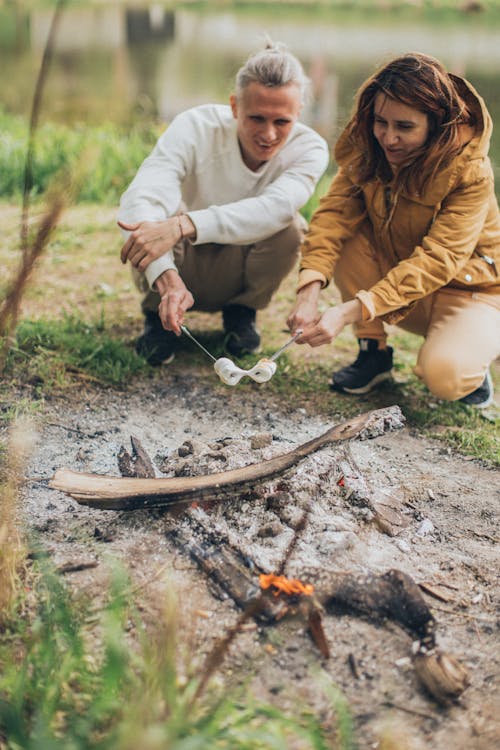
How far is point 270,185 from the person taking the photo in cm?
302

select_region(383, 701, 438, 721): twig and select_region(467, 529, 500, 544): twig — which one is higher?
select_region(383, 701, 438, 721): twig

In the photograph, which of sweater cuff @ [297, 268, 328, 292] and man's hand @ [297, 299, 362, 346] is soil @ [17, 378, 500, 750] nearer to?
man's hand @ [297, 299, 362, 346]

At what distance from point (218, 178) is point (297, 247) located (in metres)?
0.47

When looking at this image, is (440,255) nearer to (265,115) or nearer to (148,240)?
(265,115)

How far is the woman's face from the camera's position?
2.52 metres

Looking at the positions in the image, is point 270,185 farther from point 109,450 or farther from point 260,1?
point 260,1

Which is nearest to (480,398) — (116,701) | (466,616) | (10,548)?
(466,616)

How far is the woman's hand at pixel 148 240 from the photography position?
2727 mm

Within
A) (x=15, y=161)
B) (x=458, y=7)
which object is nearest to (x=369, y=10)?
(x=458, y=7)

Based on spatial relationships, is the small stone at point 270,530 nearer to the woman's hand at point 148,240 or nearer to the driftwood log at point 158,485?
the driftwood log at point 158,485

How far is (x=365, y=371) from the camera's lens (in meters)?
3.18

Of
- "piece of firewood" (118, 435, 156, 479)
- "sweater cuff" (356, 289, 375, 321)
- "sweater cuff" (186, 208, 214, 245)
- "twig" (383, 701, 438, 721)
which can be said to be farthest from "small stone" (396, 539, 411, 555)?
"sweater cuff" (186, 208, 214, 245)

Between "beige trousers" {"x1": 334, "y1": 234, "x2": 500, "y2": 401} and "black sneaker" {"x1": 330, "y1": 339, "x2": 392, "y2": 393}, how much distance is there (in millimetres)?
159

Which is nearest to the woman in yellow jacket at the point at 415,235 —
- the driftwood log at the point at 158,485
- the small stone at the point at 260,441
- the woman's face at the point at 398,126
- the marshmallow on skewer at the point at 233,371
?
the woman's face at the point at 398,126
